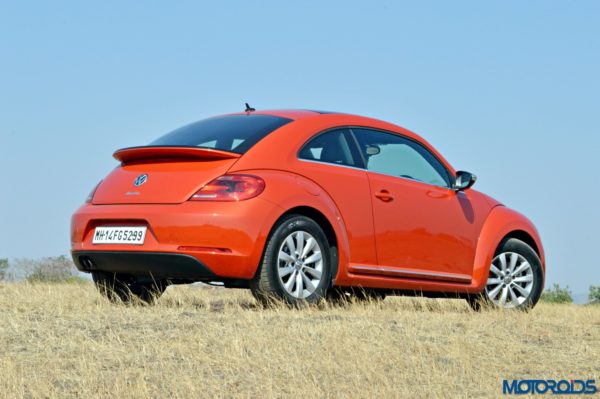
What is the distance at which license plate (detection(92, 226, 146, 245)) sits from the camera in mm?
8250

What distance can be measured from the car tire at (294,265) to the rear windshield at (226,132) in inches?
29.7

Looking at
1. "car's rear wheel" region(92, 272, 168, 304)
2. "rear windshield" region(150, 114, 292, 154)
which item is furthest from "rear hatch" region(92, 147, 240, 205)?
"car's rear wheel" region(92, 272, 168, 304)

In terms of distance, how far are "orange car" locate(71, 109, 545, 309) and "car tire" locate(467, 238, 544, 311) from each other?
14 mm

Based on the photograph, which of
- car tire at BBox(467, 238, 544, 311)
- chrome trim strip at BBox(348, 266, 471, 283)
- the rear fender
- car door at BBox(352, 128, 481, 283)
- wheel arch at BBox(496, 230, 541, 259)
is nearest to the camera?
the rear fender

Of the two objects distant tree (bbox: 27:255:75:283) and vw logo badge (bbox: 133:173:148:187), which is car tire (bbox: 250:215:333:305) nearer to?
vw logo badge (bbox: 133:173:148:187)

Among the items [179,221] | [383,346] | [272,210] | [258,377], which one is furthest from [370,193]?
[258,377]

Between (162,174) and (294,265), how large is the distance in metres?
1.28

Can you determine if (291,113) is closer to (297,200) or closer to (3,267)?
(297,200)

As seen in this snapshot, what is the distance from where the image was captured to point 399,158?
31.9 ft

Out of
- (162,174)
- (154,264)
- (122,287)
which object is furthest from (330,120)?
(122,287)

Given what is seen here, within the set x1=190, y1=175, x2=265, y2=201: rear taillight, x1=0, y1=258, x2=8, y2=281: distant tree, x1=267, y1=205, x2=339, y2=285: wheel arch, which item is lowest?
x1=0, y1=258, x2=8, y2=281: distant tree

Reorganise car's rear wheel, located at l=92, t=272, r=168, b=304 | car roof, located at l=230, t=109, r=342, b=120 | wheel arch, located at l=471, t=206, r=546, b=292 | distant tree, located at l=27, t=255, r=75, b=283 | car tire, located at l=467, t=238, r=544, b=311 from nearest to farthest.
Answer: car roof, located at l=230, t=109, r=342, b=120
car's rear wheel, located at l=92, t=272, r=168, b=304
wheel arch, located at l=471, t=206, r=546, b=292
car tire, located at l=467, t=238, r=544, b=311
distant tree, located at l=27, t=255, r=75, b=283

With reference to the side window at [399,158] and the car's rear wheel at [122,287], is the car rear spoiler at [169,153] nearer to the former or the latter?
the car's rear wheel at [122,287]

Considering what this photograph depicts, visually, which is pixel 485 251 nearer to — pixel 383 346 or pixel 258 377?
pixel 383 346
